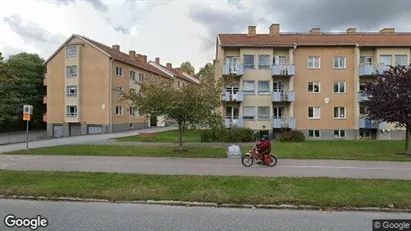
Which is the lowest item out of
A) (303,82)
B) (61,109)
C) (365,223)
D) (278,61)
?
(365,223)

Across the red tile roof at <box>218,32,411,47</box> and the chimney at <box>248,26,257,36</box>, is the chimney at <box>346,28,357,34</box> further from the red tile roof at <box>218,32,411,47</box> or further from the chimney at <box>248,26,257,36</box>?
the chimney at <box>248,26,257,36</box>

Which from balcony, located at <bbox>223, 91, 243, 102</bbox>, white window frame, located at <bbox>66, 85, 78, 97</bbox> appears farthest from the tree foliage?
white window frame, located at <bbox>66, 85, 78, 97</bbox>

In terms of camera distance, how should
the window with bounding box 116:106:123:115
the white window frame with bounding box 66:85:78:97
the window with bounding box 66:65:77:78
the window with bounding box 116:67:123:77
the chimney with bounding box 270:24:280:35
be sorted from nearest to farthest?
the chimney with bounding box 270:24:280:35 → the white window frame with bounding box 66:85:78:97 → the window with bounding box 66:65:77:78 → the window with bounding box 116:106:123:115 → the window with bounding box 116:67:123:77

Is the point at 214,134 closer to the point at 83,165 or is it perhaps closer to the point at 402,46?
the point at 83,165

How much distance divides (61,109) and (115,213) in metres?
32.3

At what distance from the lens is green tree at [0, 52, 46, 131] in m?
37.9

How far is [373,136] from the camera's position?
1088 inches

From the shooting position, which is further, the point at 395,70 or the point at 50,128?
the point at 50,128

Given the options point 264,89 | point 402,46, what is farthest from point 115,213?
point 402,46

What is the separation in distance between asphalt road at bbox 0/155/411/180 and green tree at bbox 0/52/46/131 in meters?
30.5

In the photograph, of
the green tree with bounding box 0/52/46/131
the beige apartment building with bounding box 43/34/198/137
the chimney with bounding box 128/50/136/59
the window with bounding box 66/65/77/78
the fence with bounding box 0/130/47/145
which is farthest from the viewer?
the chimney with bounding box 128/50/136/59

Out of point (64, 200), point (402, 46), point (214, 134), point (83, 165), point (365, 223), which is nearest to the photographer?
point (365, 223)

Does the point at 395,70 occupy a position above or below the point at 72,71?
below

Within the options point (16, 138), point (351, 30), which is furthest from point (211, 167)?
point (16, 138)
